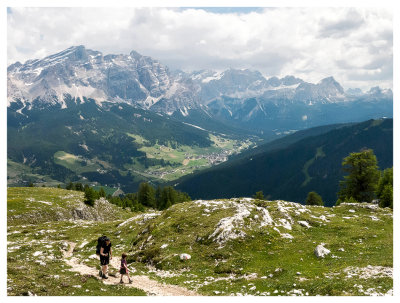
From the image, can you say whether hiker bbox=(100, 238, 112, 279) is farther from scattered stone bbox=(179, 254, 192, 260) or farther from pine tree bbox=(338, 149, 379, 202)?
pine tree bbox=(338, 149, 379, 202)

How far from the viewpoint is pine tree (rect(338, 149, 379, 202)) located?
6981 cm

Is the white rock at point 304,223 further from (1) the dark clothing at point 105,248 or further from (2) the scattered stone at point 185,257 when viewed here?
(1) the dark clothing at point 105,248

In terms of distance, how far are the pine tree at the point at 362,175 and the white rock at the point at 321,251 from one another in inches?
2054

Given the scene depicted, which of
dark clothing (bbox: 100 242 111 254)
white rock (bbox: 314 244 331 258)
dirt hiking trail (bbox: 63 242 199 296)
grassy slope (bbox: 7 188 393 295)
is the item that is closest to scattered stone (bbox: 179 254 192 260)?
grassy slope (bbox: 7 188 393 295)

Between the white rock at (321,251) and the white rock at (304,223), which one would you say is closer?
the white rock at (321,251)

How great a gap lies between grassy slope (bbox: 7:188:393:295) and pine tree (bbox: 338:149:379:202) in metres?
28.1

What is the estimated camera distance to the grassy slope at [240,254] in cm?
2050

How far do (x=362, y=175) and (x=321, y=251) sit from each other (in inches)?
2182

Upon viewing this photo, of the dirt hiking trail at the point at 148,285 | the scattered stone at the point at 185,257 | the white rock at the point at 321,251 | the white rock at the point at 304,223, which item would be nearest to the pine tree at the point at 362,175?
the white rock at the point at 304,223
